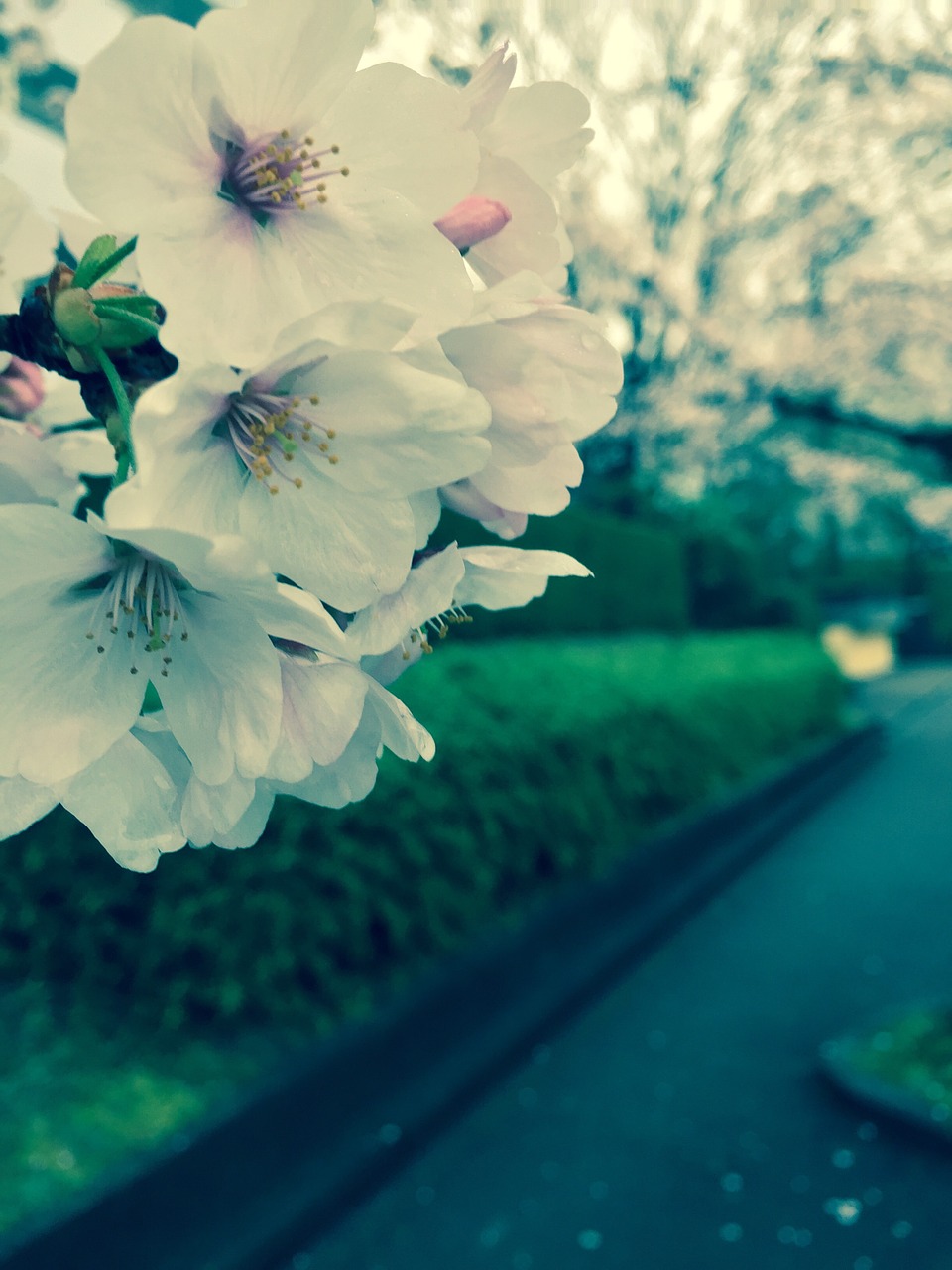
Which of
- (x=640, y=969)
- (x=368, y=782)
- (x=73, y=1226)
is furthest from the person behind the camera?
(x=640, y=969)

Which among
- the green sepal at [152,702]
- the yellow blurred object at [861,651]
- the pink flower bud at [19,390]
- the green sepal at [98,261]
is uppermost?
the green sepal at [98,261]

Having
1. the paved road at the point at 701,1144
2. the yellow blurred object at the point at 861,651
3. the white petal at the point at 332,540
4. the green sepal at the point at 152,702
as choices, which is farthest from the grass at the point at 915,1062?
the yellow blurred object at the point at 861,651

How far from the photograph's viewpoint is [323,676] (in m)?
0.53

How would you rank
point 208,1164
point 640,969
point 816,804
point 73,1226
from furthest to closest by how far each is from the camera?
point 816,804 < point 640,969 < point 208,1164 < point 73,1226

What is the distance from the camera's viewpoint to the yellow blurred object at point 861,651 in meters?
22.3

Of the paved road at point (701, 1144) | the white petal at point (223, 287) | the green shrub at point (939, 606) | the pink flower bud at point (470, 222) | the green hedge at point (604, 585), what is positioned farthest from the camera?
the green shrub at point (939, 606)

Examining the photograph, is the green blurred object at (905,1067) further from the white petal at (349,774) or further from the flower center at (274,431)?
the flower center at (274,431)

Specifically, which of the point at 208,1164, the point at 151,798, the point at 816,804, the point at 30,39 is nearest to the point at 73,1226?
the point at 208,1164

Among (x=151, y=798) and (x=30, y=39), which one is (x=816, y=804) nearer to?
(x=30, y=39)

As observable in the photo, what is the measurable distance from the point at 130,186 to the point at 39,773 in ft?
0.92

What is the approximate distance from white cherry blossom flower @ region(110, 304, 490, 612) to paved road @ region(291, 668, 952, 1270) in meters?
3.33

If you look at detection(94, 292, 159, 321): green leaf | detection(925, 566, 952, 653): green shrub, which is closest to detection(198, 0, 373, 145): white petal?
detection(94, 292, 159, 321): green leaf

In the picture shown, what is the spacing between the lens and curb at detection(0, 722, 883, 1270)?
9.23 ft

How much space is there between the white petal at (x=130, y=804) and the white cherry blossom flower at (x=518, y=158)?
33cm
